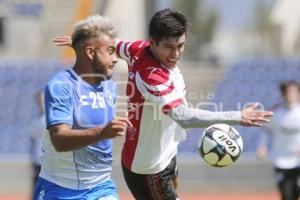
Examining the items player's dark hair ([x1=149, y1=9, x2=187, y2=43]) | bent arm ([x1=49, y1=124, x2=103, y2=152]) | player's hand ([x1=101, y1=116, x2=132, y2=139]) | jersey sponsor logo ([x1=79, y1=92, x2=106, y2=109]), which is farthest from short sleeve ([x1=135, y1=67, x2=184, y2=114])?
player's hand ([x1=101, y1=116, x2=132, y2=139])

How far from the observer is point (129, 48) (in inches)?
272

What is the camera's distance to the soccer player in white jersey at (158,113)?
6039 mm

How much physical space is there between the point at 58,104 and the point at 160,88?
3.30 ft

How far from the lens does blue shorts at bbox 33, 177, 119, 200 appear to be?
18.6 ft

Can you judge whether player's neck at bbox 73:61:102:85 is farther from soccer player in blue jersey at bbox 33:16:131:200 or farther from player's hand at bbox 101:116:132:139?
player's hand at bbox 101:116:132:139

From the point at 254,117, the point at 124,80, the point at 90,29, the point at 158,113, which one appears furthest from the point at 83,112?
the point at 124,80

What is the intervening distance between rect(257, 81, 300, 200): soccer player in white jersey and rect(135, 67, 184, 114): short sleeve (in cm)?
458

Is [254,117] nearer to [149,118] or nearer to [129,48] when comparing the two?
[149,118]

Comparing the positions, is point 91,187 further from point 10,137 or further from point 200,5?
point 200,5

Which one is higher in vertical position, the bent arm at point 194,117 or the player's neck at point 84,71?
the player's neck at point 84,71

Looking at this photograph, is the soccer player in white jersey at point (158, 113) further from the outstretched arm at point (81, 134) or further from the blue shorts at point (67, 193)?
the outstretched arm at point (81, 134)

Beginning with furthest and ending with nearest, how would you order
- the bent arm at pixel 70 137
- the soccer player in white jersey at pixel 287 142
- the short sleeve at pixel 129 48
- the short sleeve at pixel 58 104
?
the soccer player in white jersey at pixel 287 142 < the short sleeve at pixel 129 48 < the short sleeve at pixel 58 104 < the bent arm at pixel 70 137

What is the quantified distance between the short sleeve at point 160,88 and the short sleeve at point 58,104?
0.86 m

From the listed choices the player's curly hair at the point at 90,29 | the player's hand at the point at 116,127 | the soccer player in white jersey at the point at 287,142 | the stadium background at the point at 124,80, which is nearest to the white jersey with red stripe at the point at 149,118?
the player's curly hair at the point at 90,29
